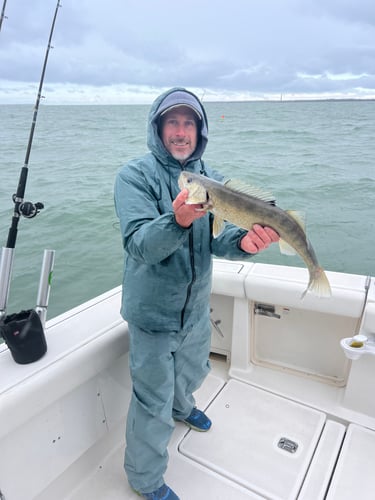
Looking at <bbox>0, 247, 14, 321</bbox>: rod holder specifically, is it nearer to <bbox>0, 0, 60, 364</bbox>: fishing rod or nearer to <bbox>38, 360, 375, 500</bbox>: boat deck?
<bbox>0, 0, 60, 364</bbox>: fishing rod

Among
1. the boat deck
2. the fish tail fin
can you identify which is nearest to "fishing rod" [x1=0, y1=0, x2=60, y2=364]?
the boat deck

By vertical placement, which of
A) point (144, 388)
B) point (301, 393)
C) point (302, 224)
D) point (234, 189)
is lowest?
point (301, 393)

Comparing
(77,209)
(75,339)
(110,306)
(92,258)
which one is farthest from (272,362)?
(77,209)

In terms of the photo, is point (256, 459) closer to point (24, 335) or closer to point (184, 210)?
point (24, 335)

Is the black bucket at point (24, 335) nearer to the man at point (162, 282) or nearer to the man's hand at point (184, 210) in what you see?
the man at point (162, 282)

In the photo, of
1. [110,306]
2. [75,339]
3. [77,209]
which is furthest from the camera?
[77,209]

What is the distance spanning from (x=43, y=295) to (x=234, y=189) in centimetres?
146

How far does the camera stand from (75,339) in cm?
254

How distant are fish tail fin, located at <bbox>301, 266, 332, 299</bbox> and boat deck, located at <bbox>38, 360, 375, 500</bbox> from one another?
151 cm

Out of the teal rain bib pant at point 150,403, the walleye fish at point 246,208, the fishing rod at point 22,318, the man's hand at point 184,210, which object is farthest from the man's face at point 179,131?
the teal rain bib pant at point 150,403

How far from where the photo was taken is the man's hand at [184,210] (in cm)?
177

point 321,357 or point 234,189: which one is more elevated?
point 234,189

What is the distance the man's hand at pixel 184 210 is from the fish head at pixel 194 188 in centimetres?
2

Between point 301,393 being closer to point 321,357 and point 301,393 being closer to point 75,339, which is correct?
point 321,357
